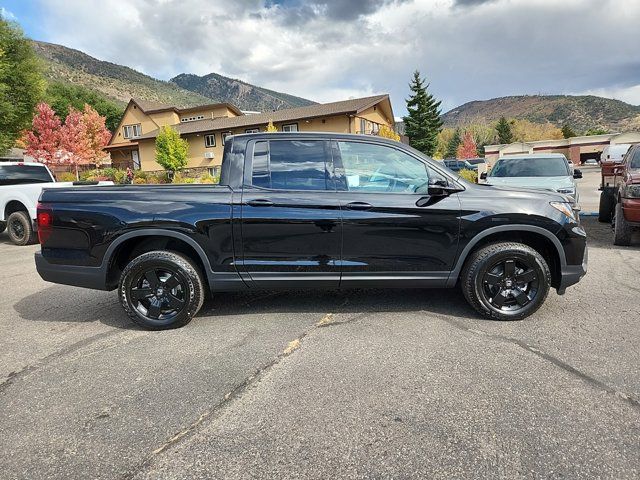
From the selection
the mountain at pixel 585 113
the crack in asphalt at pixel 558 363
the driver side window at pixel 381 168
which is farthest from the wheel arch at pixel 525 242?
the mountain at pixel 585 113

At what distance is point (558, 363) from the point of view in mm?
2957

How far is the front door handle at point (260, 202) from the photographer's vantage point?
3.62m

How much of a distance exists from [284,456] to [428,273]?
226 cm

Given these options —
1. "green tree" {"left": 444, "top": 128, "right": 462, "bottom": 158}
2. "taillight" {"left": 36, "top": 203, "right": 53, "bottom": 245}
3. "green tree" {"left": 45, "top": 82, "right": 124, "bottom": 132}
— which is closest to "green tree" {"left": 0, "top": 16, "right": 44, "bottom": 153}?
"taillight" {"left": 36, "top": 203, "right": 53, "bottom": 245}

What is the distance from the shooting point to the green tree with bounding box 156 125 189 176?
1358 inches

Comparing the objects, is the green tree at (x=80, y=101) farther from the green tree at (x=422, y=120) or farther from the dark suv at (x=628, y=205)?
the dark suv at (x=628, y=205)

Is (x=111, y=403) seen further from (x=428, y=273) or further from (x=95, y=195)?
(x=428, y=273)

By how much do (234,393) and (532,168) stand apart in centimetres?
947

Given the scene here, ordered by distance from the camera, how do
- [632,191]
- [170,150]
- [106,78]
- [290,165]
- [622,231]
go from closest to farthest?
[290,165], [632,191], [622,231], [170,150], [106,78]

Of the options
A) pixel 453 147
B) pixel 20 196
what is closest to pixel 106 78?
pixel 453 147

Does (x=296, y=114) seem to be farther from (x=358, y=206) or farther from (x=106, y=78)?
(x=106, y=78)

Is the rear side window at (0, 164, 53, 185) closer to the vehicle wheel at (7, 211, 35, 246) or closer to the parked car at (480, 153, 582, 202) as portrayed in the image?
the vehicle wheel at (7, 211, 35, 246)

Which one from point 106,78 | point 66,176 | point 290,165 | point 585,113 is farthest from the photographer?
point 106,78

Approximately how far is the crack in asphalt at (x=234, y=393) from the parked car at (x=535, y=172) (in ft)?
22.7
